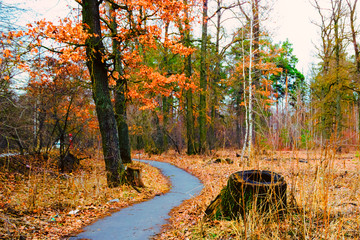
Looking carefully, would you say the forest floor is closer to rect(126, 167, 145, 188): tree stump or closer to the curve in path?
the curve in path

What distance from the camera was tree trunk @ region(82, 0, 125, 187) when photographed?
7641 millimetres

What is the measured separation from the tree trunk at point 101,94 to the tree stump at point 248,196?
4405 mm

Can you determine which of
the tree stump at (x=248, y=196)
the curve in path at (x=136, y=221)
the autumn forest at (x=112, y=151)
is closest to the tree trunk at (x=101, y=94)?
the autumn forest at (x=112, y=151)

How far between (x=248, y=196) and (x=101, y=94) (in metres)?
5.69

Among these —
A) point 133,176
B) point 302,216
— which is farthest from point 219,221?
point 133,176

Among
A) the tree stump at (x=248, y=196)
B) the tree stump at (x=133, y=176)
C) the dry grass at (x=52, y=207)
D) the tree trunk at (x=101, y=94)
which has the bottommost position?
the dry grass at (x=52, y=207)

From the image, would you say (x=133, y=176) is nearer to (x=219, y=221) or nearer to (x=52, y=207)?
(x=52, y=207)

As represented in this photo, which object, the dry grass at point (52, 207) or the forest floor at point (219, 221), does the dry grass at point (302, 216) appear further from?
the dry grass at point (52, 207)

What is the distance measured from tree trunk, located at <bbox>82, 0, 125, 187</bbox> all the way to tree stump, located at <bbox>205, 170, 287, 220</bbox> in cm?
441

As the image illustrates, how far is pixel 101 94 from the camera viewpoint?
7.78 metres

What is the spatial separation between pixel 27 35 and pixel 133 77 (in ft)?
27.4

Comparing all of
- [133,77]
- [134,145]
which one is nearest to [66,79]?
[133,77]

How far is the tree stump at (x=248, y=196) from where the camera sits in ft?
11.5

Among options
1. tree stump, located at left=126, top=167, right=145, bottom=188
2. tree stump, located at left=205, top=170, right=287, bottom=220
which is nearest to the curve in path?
tree stump, located at left=205, top=170, right=287, bottom=220
